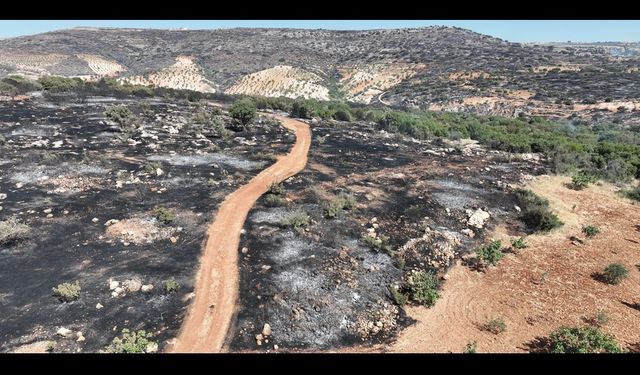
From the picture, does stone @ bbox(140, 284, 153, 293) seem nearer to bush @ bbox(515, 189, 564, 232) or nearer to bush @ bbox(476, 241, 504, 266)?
bush @ bbox(476, 241, 504, 266)

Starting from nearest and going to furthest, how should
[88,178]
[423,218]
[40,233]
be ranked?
1. [40,233]
2. [423,218]
3. [88,178]

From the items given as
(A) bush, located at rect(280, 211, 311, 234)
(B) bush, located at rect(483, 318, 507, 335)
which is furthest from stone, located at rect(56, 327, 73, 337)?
(B) bush, located at rect(483, 318, 507, 335)

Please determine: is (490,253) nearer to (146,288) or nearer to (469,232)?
(469,232)

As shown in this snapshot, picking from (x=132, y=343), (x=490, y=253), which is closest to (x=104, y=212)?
(x=132, y=343)
